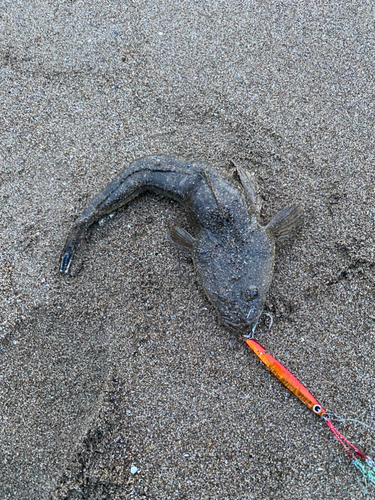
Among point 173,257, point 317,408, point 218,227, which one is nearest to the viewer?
point 317,408

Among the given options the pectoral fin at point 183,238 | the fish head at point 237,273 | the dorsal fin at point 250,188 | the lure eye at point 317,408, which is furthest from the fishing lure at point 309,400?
the dorsal fin at point 250,188

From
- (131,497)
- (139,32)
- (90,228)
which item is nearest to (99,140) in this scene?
(90,228)

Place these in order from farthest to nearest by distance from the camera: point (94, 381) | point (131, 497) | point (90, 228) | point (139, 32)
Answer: point (139, 32)
point (90, 228)
point (94, 381)
point (131, 497)

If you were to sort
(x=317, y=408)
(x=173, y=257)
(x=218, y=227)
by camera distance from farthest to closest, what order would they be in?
(x=173, y=257)
(x=218, y=227)
(x=317, y=408)

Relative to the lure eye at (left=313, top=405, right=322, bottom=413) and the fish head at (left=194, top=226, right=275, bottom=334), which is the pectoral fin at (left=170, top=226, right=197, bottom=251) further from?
the lure eye at (left=313, top=405, right=322, bottom=413)

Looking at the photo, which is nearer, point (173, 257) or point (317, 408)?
point (317, 408)

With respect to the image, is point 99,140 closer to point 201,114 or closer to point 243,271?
point 201,114

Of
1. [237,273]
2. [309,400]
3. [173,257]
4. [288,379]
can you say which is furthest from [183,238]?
[309,400]

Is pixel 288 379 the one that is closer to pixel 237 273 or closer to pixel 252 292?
pixel 252 292
